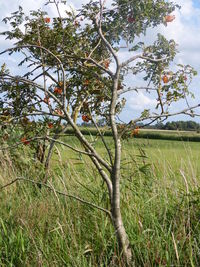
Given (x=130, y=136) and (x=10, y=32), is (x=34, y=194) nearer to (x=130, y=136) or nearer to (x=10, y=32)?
(x=130, y=136)

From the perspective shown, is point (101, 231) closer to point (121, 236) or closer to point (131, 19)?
point (121, 236)

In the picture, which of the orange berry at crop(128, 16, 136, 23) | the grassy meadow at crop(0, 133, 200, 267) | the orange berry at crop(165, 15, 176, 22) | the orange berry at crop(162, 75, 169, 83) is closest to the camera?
the grassy meadow at crop(0, 133, 200, 267)

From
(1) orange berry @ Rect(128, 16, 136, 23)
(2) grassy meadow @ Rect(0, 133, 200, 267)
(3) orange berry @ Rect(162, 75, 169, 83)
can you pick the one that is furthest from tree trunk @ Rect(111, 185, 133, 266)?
(1) orange berry @ Rect(128, 16, 136, 23)

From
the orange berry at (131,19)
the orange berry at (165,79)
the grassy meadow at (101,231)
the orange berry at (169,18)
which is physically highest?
the orange berry at (169,18)

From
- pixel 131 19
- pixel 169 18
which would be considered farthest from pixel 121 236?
pixel 169 18

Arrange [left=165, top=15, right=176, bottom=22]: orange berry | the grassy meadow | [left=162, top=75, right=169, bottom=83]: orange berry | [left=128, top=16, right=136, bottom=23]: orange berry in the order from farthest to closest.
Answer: [left=165, top=15, right=176, bottom=22]: orange berry < [left=128, top=16, right=136, bottom=23]: orange berry < [left=162, top=75, right=169, bottom=83]: orange berry < the grassy meadow

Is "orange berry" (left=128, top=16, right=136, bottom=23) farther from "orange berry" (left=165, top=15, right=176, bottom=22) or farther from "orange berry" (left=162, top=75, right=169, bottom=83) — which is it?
"orange berry" (left=162, top=75, right=169, bottom=83)

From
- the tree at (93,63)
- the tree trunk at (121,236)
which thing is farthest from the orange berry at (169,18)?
the tree trunk at (121,236)

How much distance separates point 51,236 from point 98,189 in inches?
28.8

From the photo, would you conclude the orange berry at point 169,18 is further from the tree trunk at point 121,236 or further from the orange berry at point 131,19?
the tree trunk at point 121,236

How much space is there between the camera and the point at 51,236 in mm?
3541

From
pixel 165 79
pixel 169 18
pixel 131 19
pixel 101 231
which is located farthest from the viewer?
pixel 169 18

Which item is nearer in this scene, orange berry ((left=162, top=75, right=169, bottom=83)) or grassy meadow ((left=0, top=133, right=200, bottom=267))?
grassy meadow ((left=0, top=133, right=200, bottom=267))

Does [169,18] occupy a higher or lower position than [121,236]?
higher
